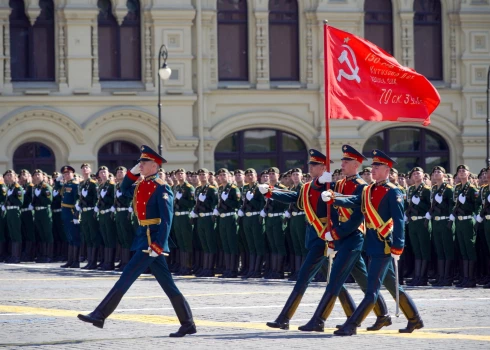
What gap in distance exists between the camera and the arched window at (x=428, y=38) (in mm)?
36406

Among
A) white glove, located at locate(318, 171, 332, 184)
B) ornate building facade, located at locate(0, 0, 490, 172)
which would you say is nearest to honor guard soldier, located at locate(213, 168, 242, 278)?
white glove, located at locate(318, 171, 332, 184)

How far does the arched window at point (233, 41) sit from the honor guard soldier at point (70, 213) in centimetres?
1111

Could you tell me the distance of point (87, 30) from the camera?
3359 centimetres

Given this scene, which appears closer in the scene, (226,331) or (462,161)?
(226,331)

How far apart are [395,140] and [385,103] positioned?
71.5 ft

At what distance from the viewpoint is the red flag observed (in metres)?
14.7

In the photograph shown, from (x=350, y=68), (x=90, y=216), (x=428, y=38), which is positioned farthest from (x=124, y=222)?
(x=428, y=38)

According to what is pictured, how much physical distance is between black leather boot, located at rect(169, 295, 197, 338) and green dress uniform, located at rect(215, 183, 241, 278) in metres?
9.02

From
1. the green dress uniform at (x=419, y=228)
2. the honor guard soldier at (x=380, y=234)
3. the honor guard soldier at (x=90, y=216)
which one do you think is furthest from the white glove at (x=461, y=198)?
the honor guard soldier at (x=90, y=216)

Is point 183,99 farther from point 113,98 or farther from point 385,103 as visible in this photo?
point 385,103

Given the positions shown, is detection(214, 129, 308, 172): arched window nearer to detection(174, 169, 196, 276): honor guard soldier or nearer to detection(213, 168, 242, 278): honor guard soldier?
detection(174, 169, 196, 276): honor guard soldier

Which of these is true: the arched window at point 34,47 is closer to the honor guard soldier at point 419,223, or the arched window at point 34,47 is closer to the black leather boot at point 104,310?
the honor guard soldier at point 419,223

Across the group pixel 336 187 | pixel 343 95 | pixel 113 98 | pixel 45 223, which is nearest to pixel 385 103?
pixel 343 95

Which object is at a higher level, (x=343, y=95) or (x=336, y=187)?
(x=343, y=95)
